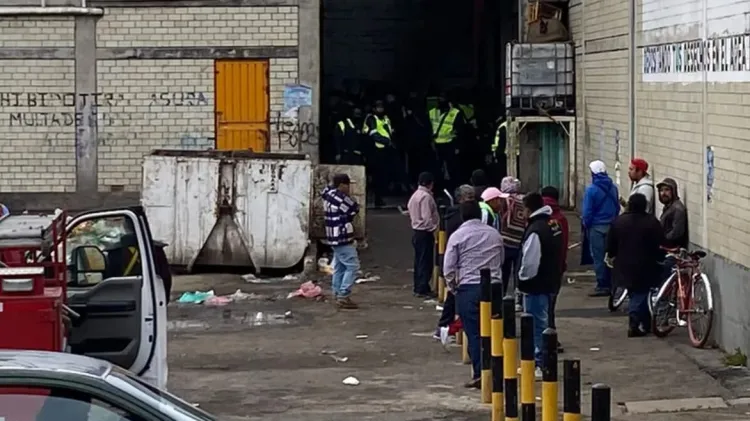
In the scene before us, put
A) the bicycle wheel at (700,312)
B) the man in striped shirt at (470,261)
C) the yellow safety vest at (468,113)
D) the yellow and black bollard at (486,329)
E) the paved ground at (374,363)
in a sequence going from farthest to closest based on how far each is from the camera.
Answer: the yellow safety vest at (468,113), the bicycle wheel at (700,312), the man in striped shirt at (470,261), the paved ground at (374,363), the yellow and black bollard at (486,329)

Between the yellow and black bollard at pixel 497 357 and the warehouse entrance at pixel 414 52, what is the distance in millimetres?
20241

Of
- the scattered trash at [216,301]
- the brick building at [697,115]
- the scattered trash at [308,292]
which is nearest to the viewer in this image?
the brick building at [697,115]

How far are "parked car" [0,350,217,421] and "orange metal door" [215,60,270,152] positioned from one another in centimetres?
2008

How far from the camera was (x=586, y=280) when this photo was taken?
61.1ft

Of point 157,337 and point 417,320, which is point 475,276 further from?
point 417,320

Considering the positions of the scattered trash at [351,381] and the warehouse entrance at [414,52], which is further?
the warehouse entrance at [414,52]

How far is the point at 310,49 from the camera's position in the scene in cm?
2441

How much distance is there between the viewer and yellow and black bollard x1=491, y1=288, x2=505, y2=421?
10000 mm

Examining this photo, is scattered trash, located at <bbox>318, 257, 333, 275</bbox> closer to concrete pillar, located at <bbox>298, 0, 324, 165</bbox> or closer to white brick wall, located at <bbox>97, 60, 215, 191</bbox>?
concrete pillar, located at <bbox>298, 0, 324, 165</bbox>

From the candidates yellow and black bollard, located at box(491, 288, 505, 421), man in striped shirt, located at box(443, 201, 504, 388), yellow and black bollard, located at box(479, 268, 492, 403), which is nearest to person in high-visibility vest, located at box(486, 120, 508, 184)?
man in striped shirt, located at box(443, 201, 504, 388)

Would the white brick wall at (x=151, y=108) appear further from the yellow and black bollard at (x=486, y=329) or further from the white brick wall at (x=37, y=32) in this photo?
the yellow and black bollard at (x=486, y=329)

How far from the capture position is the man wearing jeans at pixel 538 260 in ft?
39.4

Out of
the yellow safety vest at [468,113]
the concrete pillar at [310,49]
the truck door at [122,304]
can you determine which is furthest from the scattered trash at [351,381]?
the yellow safety vest at [468,113]

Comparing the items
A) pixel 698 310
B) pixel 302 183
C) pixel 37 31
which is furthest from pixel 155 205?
pixel 698 310
